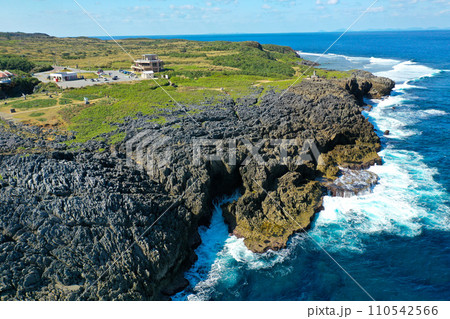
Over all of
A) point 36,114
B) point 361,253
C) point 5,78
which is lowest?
point 361,253

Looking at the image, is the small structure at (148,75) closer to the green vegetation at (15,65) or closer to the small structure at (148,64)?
the small structure at (148,64)

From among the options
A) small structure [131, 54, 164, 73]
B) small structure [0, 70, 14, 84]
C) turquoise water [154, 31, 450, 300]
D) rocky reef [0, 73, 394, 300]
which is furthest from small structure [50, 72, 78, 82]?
turquoise water [154, 31, 450, 300]

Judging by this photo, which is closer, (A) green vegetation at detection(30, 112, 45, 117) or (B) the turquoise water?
(B) the turquoise water

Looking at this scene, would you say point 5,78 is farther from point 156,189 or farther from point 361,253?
point 361,253

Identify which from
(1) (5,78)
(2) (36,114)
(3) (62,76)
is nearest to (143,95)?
(2) (36,114)

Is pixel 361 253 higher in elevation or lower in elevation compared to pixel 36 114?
lower

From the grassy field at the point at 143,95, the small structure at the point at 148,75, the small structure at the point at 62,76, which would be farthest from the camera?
the small structure at the point at 148,75

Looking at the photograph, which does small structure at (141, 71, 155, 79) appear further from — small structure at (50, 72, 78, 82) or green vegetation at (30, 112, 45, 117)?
green vegetation at (30, 112, 45, 117)

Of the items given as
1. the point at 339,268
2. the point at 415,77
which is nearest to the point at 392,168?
the point at 339,268

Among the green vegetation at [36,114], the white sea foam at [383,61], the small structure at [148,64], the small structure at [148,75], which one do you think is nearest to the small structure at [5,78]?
the green vegetation at [36,114]
